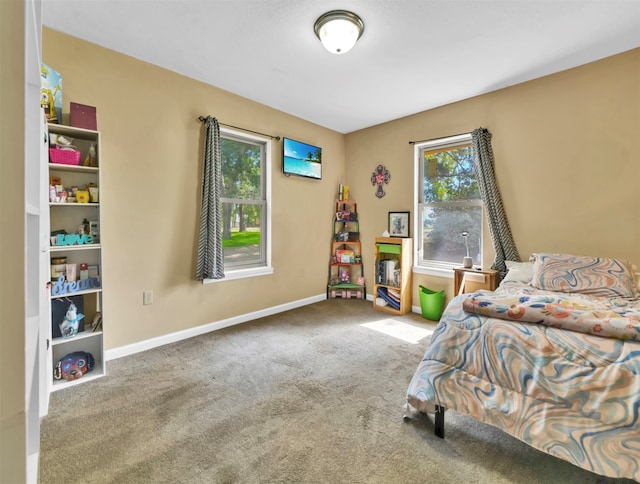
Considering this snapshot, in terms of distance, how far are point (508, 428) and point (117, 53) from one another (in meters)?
3.71

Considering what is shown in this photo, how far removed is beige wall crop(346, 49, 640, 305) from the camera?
93.7 inches

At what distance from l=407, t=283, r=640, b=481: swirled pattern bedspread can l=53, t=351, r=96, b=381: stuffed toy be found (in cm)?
233

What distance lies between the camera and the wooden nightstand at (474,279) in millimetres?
2875

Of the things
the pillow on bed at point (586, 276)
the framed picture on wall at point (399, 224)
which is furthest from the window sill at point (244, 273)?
the pillow on bed at point (586, 276)

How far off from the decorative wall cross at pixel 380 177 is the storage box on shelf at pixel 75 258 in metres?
3.19

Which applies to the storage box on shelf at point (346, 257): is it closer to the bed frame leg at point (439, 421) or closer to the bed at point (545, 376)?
the bed at point (545, 376)

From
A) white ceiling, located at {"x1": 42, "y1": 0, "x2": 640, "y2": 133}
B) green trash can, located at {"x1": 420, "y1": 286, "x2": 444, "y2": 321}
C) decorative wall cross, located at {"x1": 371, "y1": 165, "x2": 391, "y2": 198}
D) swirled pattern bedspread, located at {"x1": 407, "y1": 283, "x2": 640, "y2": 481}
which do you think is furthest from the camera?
decorative wall cross, located at {"x1": 371, "y1": 165, "x2": 391, "y2": 198}

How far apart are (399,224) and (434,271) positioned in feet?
→ 2.53

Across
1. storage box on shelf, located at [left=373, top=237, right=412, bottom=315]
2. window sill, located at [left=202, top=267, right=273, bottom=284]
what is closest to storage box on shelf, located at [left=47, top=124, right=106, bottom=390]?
window sill, located at [left=202, top=267, right=273, bottom=284]

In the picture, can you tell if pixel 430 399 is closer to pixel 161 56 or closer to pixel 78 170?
pixel 78 170

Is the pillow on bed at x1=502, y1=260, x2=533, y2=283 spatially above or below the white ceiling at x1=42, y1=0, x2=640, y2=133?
below

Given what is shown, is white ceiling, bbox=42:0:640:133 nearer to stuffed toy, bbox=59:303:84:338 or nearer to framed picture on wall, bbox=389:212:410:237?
framed picture on wall, bbox=389:212:410:237

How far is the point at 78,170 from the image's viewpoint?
2.12m

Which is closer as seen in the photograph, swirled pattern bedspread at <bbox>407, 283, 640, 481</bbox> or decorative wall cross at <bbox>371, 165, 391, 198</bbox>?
swirled pattern bedspread at <bbox>407, 283, 640, 481</bbox>
